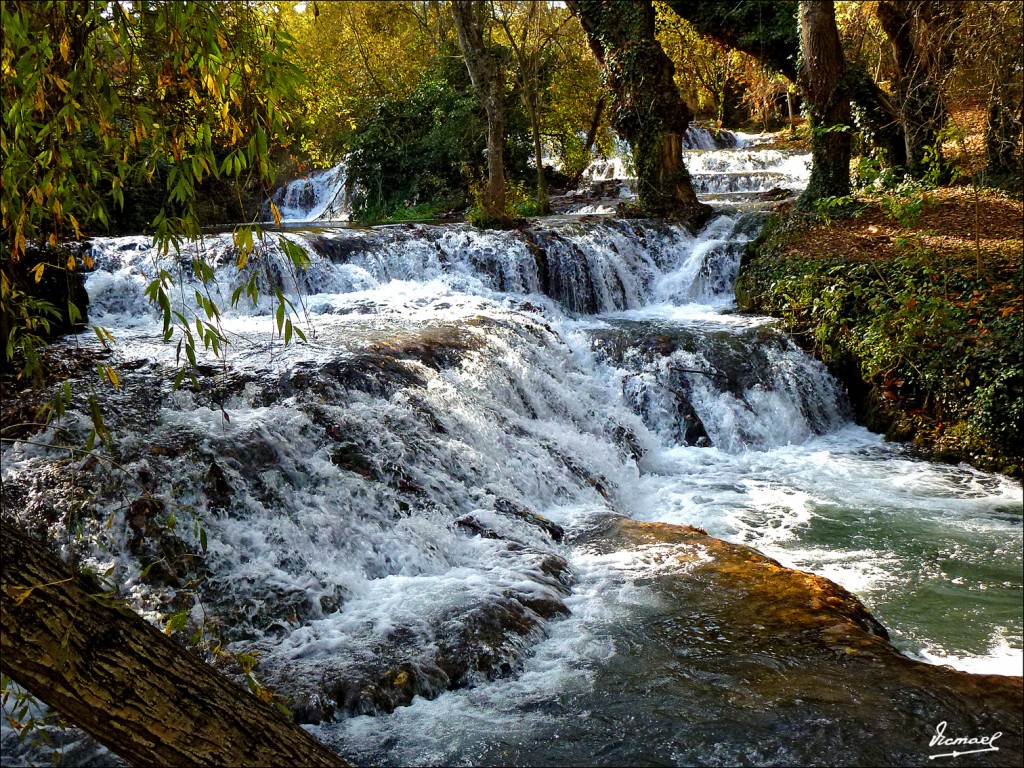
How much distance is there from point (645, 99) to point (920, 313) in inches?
270

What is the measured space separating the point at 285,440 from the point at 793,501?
4197 mm

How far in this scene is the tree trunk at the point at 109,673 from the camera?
5.19 ft

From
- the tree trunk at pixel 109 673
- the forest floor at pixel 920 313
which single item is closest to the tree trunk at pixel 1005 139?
the forest floor at pixel 920 313

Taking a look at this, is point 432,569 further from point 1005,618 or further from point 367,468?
point 1005,618

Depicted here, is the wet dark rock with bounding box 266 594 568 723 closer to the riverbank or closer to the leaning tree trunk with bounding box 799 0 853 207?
the riverbank

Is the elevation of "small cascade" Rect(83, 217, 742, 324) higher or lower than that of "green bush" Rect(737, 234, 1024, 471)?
higher

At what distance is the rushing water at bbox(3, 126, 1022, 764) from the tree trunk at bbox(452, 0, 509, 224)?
226cm

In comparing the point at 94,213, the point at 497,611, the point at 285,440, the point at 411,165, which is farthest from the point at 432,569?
the point at 411,165

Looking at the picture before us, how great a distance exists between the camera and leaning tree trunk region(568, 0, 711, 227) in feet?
44.2

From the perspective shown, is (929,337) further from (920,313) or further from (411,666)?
(411,666)

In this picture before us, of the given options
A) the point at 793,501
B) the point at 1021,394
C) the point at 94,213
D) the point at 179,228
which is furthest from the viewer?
the point at 1021,394

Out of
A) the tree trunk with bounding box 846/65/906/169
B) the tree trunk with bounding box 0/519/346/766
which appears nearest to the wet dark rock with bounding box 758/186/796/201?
the tree trunk with bounding box 846/65/906/169

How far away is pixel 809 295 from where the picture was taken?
9.84m

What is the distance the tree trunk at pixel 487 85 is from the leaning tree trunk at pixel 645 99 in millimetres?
2064
